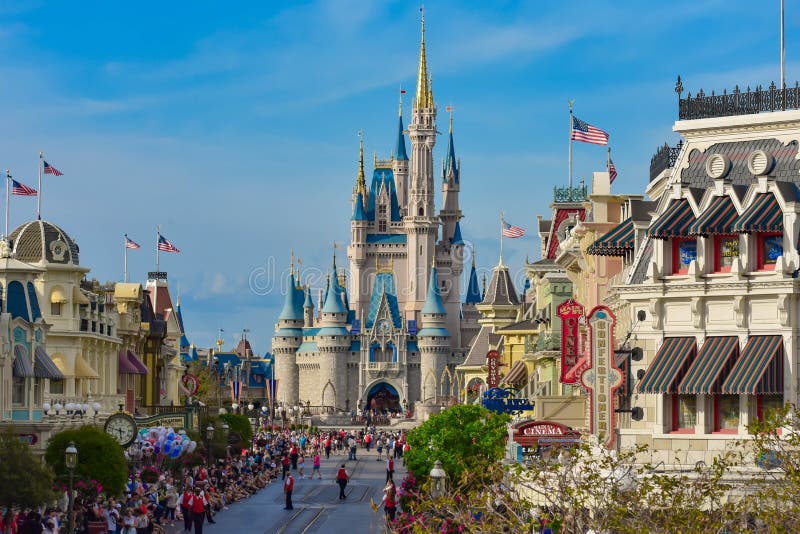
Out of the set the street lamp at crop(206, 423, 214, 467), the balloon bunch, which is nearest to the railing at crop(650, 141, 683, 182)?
the balloon bunch

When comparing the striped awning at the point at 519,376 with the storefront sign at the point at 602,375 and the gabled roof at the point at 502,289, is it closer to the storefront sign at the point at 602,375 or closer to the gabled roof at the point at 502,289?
the gabled roof at the point at 502,289

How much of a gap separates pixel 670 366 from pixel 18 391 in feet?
79.6

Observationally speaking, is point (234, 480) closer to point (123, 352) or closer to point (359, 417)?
point (123, 352)

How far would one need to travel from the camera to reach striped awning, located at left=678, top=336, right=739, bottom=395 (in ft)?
103

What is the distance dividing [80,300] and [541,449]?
24696mm

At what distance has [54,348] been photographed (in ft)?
197

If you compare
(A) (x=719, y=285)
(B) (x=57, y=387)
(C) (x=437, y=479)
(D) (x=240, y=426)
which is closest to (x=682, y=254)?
(A) (x=719, y=285)

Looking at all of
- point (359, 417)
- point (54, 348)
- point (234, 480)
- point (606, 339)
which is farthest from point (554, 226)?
point (359, 417)

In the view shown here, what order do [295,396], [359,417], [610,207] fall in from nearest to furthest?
1. [610,207]
2. [359,417]
3. [295,396]

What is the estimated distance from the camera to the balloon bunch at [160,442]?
56344 millimetres

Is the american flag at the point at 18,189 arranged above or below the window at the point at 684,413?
above

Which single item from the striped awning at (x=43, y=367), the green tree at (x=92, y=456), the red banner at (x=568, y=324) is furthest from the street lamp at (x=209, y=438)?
the red banner at (x=568, y=324)

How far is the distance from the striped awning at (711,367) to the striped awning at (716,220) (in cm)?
195

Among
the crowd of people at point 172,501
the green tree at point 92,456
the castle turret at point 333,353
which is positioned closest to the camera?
the crowd of people at point 172,501
